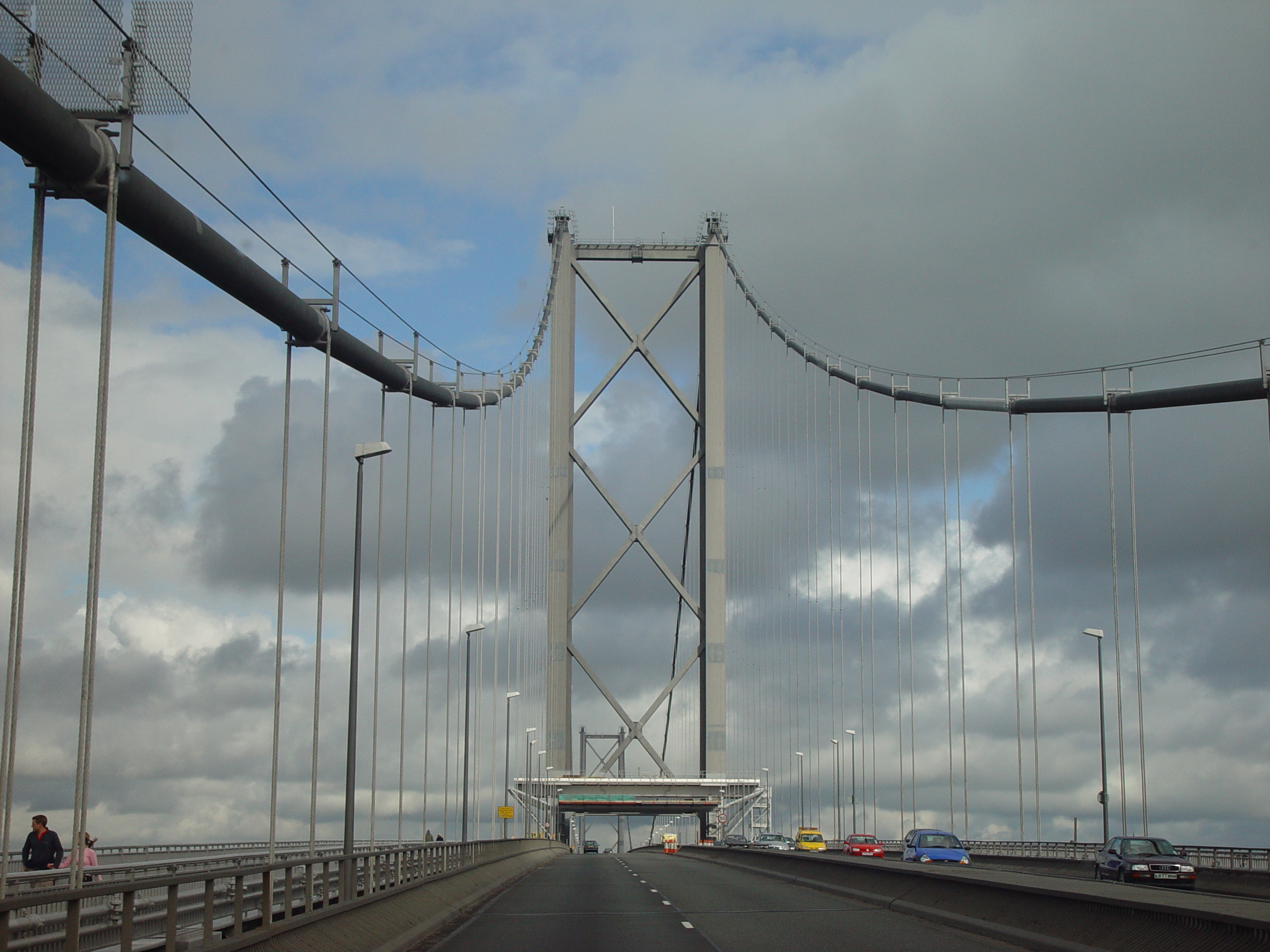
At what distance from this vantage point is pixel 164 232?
18328 millimetres

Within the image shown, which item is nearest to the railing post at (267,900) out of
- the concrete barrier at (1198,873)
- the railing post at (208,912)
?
the railing post at (208,912)

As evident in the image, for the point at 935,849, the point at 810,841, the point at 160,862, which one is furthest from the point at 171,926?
the point at 810,841

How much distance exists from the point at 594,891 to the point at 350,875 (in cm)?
1564

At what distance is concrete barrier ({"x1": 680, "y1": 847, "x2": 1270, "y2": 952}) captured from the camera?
45.9 feet

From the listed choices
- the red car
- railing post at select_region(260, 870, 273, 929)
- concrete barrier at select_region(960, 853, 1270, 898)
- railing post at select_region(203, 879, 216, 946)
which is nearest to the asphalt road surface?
railing post at select_region(260, 870, 273, 929)

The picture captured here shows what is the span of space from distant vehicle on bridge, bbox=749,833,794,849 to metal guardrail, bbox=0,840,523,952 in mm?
48278

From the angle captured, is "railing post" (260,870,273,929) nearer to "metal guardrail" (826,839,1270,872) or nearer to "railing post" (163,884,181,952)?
"railing post" (163,884,181,952)

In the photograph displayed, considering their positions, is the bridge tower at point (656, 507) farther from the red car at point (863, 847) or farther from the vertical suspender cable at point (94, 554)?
the vertical suspender cable at point (94, 554)

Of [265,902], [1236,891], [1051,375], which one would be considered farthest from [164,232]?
[1051,375]

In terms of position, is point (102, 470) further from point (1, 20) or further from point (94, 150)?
point (1, 20)

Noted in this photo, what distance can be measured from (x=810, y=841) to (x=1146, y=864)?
44.2 meters

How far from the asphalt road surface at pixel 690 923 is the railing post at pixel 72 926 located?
869 cm

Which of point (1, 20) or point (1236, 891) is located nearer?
point (1, 20)

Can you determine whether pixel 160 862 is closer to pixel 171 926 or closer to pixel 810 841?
pixel 171 926
